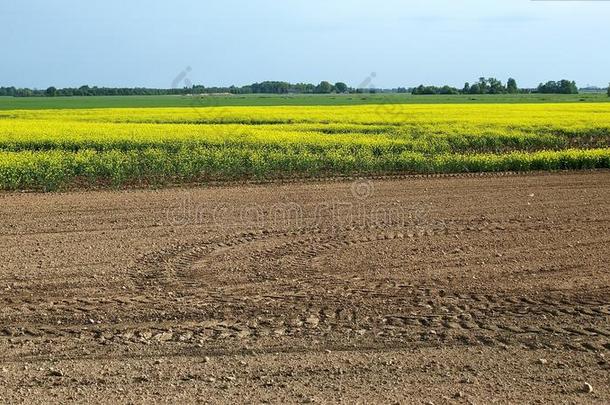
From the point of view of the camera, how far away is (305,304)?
796 centimetres

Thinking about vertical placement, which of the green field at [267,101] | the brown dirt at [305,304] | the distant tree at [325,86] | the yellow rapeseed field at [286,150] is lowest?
the brown dirt at [305,304]

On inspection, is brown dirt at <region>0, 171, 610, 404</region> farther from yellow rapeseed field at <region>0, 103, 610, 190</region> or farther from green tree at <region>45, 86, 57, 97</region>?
green tree at <region>45, 86, 57, 97</region>

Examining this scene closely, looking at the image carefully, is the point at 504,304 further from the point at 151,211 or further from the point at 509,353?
the point at 151,211

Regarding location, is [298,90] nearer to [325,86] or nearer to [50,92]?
[325,86]

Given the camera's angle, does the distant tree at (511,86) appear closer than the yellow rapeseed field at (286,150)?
No

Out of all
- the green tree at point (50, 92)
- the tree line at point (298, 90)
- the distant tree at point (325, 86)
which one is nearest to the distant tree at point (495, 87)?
the tree line at point (298, 90)

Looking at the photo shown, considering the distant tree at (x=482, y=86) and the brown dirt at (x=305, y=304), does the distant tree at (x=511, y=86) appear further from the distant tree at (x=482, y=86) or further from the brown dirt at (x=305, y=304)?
the brown dirt at (x=305, y=304)

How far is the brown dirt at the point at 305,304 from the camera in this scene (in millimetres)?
5828

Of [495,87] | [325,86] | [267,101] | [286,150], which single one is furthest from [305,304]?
[495,87]

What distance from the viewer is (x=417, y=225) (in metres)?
12.6

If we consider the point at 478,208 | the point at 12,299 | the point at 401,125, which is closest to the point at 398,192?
the point at 478,208

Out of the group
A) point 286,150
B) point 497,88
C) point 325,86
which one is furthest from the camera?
point 497,88

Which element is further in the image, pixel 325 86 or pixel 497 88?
pixel 497 88

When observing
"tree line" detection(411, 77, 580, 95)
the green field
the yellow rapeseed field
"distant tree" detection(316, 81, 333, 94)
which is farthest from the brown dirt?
"tree line" detection(411, 77, 580, 95)
